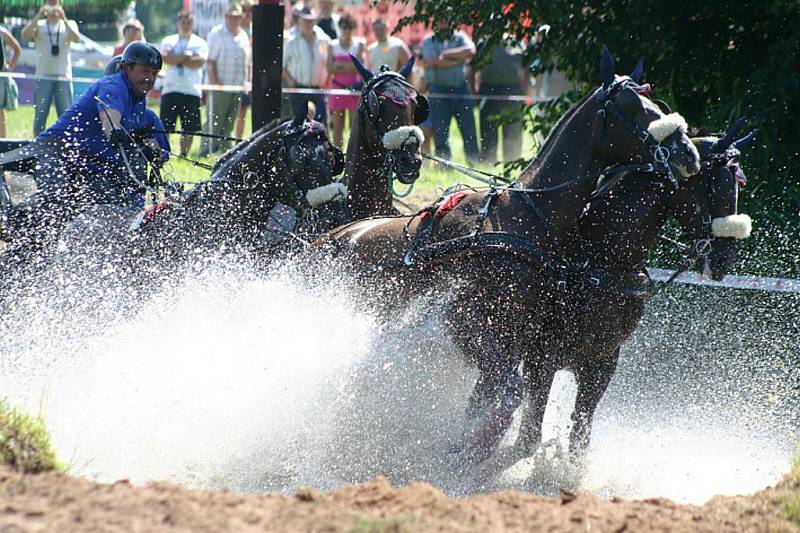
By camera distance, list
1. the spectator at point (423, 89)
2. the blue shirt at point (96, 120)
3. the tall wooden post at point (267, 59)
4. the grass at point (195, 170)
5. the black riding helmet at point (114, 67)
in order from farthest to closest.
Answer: the spectator at point (423, 89), the grass at point (195, 170), the tall wooden post at point (267, 59), the black riding helmet at point (114, 67), the blue shirt at point (96, 120)

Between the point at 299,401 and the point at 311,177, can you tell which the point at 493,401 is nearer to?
the point at 299,401

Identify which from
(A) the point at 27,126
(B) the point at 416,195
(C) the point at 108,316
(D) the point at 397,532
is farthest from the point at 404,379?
(A) the point at 27,126

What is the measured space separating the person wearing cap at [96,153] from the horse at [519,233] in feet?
7.35

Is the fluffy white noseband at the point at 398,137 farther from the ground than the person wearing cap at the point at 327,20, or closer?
closer

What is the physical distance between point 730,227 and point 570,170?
787 mm

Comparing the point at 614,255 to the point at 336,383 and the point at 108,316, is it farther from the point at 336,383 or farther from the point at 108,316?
the point at 108,316

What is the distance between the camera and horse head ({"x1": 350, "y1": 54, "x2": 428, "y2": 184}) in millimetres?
6852

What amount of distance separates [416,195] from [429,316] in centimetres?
581

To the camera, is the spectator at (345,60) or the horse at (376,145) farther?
the spectator at (345,60)

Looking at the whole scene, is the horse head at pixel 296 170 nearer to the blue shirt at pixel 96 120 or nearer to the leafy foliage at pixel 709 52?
the blue shirt at pixel 96 120

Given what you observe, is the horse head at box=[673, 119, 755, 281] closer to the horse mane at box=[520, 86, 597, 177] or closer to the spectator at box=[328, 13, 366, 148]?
the horse mane at box=[520, 86, 597, 177]

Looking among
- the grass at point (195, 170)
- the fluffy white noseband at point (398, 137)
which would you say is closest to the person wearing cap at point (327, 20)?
the grass at point (195, 170)

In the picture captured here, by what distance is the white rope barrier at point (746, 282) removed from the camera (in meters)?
7.83

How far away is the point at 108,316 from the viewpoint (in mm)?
6949
